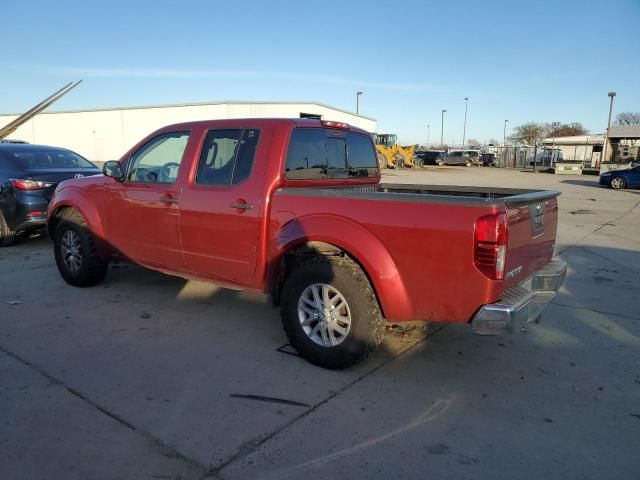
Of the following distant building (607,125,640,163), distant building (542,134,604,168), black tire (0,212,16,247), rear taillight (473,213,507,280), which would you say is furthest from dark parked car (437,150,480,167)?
rear taillight (473,213,507,280)

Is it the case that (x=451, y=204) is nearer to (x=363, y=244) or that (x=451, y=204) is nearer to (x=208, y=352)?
(x=363, y=244)

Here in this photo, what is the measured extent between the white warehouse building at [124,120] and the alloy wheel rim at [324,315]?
3586cm

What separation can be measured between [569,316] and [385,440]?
3133mm

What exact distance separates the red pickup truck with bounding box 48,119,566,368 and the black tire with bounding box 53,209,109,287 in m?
0.02

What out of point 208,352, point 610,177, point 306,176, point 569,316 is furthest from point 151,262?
point 610,177


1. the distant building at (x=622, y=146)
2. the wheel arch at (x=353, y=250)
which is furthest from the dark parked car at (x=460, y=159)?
the wheel arch at (x=353, y=250)

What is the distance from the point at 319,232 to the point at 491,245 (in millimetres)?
1259

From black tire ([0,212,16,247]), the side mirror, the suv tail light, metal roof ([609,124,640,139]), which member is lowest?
black tire ([0,212,16,247])

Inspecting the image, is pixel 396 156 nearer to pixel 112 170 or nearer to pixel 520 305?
pixel 112 170

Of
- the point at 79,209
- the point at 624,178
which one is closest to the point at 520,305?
the point at 79,209

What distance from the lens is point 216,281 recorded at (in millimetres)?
4449

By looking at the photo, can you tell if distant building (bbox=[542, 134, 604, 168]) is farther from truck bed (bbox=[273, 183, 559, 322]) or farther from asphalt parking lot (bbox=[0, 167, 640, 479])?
truck bed (bbox=[273, 183, 559, 322])

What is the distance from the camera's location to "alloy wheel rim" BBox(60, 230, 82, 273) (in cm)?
563

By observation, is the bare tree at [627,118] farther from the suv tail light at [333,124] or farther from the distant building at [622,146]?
the suv tail light at [333,124]
